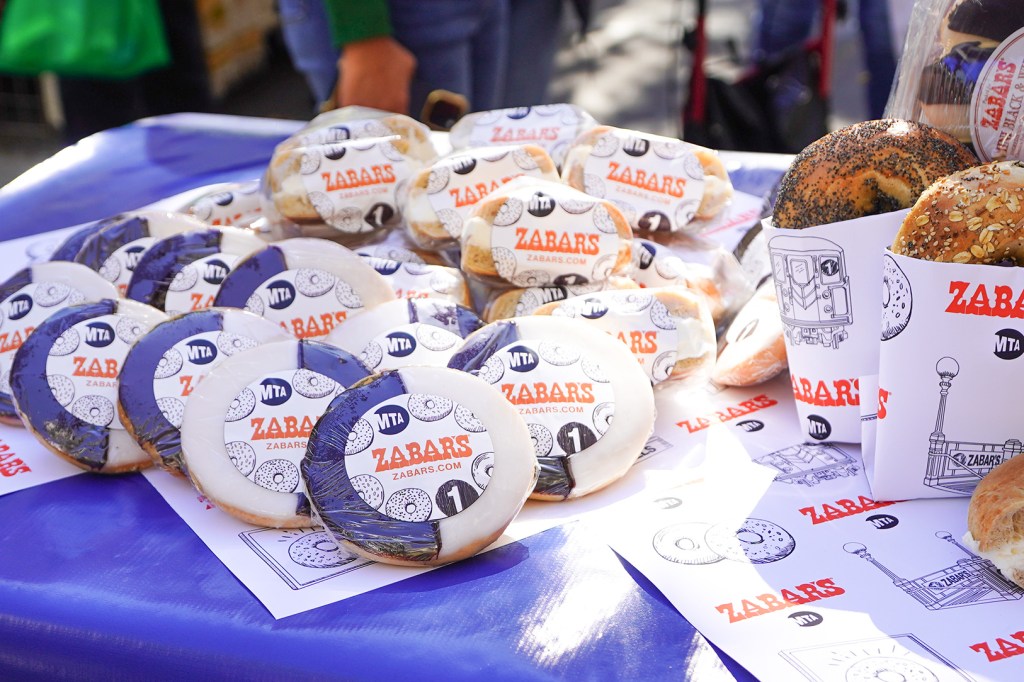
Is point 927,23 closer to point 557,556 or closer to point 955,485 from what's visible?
point 955,485

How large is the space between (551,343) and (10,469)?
0.82 metres

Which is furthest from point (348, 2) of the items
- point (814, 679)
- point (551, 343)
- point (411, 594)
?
point (814, 679)

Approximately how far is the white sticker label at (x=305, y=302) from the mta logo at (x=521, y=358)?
348mm

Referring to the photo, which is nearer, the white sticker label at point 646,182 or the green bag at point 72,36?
the white sticker label at point 646,182

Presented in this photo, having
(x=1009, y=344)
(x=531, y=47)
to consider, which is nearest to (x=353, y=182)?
(x=1009, y=344)

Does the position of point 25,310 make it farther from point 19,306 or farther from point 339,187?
point 339,187

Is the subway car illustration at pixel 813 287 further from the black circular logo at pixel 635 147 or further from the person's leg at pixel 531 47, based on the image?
the person's leg at pixel 531 47

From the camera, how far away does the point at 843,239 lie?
4.38 feet

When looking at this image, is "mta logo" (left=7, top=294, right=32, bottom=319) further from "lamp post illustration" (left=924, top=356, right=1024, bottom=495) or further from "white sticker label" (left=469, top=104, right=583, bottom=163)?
"lamp post illustration" (left=924, top=356, right=1024, bottom=495)

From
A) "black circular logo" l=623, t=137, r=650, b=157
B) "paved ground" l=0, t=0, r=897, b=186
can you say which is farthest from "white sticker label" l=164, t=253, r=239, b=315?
"paved ground" l=0, t=0, r=897, b=186

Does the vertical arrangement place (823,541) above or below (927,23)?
below

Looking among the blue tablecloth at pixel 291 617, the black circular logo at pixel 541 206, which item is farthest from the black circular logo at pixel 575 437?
the black circular logo at pixel 541 206

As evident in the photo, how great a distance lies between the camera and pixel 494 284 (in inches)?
68.5

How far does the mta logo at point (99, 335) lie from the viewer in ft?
4.92
